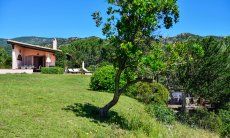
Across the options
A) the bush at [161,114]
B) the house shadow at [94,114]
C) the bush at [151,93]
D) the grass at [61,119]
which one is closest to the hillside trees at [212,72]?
the bush at [151,93]

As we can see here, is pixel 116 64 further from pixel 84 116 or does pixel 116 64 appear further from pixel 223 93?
pixel 223 93

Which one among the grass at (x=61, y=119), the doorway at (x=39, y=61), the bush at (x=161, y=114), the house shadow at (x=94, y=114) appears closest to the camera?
the grass at (x=61, y=119)

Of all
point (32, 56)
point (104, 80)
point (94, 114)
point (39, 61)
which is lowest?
point (94, 114)

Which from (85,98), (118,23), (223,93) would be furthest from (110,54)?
(223,93)

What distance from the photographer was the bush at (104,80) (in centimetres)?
2706

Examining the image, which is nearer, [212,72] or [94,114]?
[94,114]

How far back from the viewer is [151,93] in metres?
27.5

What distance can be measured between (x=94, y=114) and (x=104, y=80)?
997 centimetres

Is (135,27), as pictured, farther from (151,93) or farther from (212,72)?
(212,72)

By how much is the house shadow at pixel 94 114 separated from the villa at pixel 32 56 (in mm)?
34582

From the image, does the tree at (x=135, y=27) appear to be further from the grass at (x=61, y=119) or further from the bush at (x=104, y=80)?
the bush at (x=104, y=80)

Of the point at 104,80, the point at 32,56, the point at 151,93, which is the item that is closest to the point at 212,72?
the point at 151,93

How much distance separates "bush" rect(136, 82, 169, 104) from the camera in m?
27.1

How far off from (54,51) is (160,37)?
4164cm
